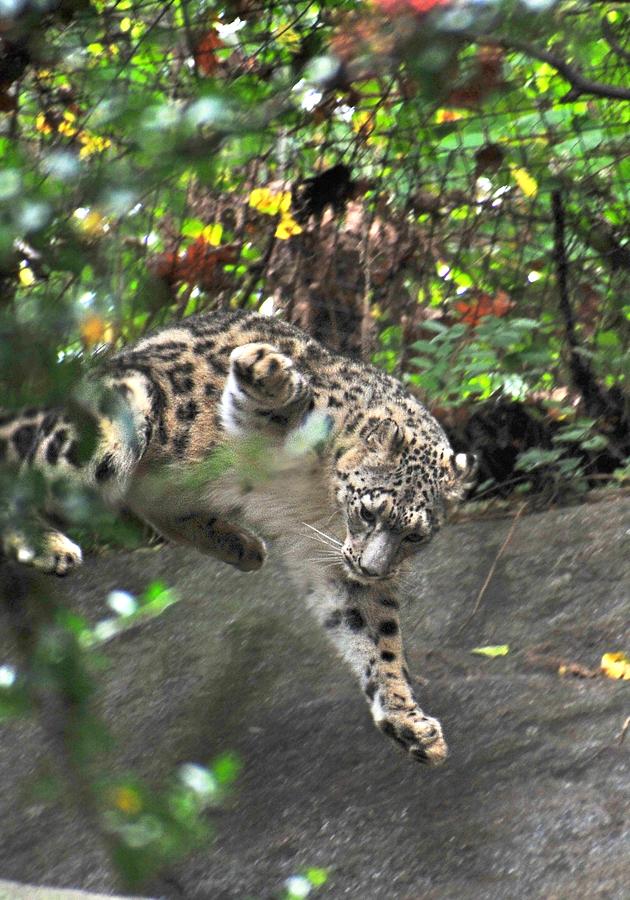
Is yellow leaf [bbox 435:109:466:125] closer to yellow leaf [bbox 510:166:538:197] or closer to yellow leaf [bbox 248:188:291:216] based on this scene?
yellow leaf [bbox 510:166:538:197]

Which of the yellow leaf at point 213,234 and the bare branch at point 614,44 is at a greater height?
the bare branch at point 614,44

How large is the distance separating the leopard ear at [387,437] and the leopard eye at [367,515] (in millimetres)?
263

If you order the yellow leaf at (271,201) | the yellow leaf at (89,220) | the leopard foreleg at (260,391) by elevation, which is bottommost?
the yellow leaf at (271,201)

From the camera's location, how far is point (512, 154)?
5891mm

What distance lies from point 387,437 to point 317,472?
287 millimetres

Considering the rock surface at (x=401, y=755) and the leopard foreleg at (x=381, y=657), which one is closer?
the rock surface at (x=401, y=755)

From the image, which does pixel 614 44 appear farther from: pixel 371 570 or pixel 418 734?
pixel 418 734

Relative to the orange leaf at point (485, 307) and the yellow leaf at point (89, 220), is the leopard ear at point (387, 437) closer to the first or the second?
the orange leaf at point (485, 307)

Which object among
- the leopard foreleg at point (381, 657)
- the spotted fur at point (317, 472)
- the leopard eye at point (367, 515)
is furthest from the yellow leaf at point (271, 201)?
the leopard foreleg at point (381, 657)

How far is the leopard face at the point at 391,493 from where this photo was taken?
15.5 feet

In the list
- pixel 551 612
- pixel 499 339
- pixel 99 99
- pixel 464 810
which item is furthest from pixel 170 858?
pixel 499 339

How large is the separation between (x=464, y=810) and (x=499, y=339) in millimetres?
2136

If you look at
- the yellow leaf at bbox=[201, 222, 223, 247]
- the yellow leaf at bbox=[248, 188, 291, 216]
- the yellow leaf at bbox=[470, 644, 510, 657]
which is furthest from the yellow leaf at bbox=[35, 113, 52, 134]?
the yellow leaf at bbox=[470, 644, 510, 657]

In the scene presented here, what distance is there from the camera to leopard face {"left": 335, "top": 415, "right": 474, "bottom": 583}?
473 centimetres
